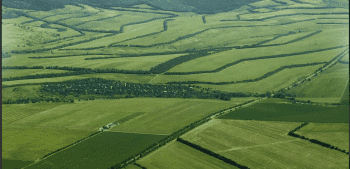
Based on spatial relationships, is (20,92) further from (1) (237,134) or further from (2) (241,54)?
(2) (241,54)

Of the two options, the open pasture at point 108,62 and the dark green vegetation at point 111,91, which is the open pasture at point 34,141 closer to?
the dark green vegetation at point 111,91

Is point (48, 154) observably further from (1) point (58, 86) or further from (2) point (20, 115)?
(1) point (58, 86)

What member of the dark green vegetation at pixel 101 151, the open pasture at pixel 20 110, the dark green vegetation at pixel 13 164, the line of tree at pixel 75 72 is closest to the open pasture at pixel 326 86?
the line of tree at pixel 75 72

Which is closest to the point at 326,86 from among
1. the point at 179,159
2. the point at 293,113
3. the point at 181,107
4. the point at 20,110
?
the point at 293,113

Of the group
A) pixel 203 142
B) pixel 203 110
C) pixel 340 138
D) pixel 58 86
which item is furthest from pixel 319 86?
pixel 58 86

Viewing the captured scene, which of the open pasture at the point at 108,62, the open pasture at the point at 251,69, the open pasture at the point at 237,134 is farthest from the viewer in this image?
the open pasture at the point at 108,62

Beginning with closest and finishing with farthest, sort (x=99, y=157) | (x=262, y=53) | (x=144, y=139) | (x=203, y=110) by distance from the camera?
(x=99, y=157), (x=144, y=139), (x=203, y=110), (x=262, y=53)

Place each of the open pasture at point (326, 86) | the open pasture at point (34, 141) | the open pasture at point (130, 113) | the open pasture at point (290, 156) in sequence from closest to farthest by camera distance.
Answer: the open pasture at point (290, 156)
the open pasture at point (34, 141)
the open pasture at point (130, 113)
the open pasture at point (326, 86)
